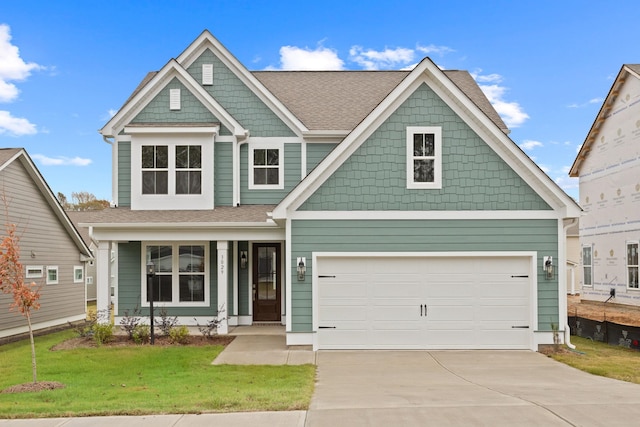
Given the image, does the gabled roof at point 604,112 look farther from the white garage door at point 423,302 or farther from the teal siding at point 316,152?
the white garage door at point 423,302

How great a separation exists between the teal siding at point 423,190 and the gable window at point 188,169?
187 inches

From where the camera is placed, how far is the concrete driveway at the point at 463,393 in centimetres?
751

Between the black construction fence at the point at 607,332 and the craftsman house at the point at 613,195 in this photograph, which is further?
the craftsman house at the point at 613,195

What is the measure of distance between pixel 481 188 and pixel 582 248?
A: 18.8 metres

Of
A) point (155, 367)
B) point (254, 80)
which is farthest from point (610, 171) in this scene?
point (155, 367)

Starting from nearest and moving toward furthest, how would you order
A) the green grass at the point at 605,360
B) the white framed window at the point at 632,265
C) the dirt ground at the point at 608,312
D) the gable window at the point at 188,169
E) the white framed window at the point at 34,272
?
the green grass at the point at 605,360 < the gable window at the point at 188,169 < the white framed window at the point at 34,272 < the dirt ground at the point at 608,312 < the white framed window at the point at 632,265

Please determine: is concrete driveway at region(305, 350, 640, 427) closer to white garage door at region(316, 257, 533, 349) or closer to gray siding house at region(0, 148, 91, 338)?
white garage door at region(316, 257, 533, 349)

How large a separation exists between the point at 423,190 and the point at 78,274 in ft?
49.3

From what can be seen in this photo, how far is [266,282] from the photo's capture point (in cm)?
1822

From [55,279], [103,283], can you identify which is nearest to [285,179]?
[103,283]

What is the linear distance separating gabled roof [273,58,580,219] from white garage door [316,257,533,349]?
5.21 ft

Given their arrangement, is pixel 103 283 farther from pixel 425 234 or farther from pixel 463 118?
pixel 463 118

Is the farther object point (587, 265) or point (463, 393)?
point (587, 265)

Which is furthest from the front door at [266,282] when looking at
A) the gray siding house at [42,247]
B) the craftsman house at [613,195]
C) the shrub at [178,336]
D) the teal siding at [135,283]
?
the craftsman house at [613,195]
